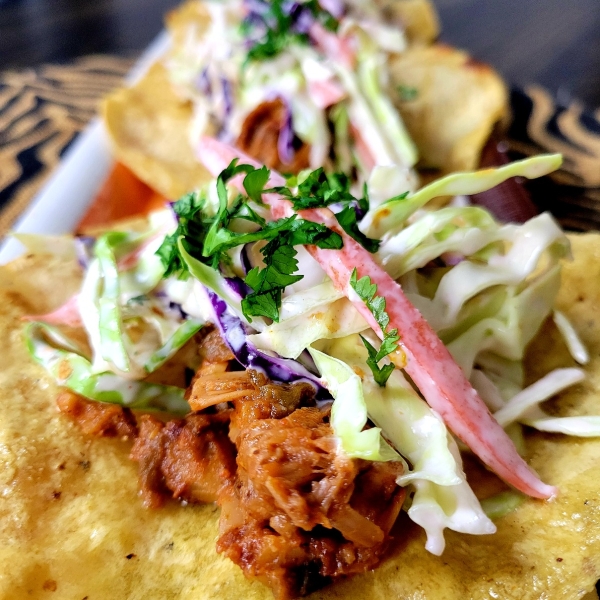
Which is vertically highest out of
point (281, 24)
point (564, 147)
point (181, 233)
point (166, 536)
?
point (281, 24)

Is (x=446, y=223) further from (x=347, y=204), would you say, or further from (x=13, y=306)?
(x=13, y=306)

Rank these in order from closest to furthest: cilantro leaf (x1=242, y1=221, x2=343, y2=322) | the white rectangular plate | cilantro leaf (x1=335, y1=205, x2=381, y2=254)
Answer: cilantro leaf (x1=242, y1=221, x2=343, y2=322) → cilantro leaf (x1=335, y1=205, x2=381, y2=254) → the white rectangular plate

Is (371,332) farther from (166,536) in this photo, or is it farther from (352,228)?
(166,536)

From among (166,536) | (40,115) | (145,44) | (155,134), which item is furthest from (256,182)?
(145,44)

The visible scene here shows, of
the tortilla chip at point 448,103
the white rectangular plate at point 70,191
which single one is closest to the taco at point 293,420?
the white rectangular plate at point 70,191

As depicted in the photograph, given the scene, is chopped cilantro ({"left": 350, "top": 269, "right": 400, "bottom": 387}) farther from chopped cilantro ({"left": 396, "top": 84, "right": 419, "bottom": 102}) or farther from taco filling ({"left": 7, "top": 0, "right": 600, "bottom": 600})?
chopped cilantro ({"left": 396, "top": 84, "right": 419, "bottom": 102})

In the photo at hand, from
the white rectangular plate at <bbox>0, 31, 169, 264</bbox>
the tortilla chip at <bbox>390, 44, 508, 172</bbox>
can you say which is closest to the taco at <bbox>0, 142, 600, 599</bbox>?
the white rectangular plate at <bbox>0, 31, 169, 264</bbox>

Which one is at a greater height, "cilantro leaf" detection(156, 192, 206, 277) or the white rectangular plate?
"cilantro leaf" detection(156, 192, 206, 277)

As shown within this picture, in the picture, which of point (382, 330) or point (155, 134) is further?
point (155, 134)
